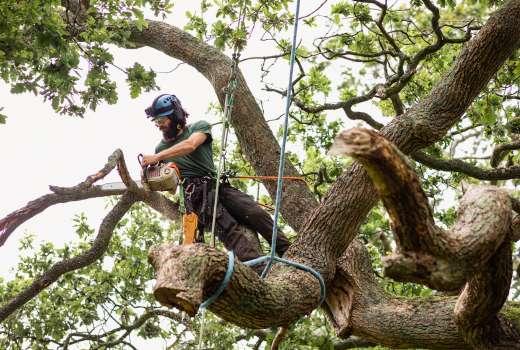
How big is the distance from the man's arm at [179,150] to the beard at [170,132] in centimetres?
32

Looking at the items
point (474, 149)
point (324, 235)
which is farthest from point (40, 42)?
point (474, 149)

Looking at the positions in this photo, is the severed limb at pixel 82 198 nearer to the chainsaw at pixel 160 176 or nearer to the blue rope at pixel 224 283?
the chainsaw at pixel 160 176

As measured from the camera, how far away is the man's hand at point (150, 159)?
16.0ft

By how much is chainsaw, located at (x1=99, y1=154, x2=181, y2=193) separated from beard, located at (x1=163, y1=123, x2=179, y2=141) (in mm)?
368

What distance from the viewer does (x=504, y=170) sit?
5582mm

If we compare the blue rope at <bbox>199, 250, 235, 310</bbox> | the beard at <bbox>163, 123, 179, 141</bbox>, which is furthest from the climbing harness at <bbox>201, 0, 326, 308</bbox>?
the beard at <bbox>163, 123, 179, 141</bbox>

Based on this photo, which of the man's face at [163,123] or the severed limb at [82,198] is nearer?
the severed limb at [82,198]

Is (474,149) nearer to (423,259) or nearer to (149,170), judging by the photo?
(149,170)

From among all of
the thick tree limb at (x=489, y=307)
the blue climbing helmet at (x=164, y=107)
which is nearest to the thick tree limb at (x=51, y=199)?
the blue climbing helmet at (x=164, y=107)

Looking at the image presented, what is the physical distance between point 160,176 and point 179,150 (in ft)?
0.78

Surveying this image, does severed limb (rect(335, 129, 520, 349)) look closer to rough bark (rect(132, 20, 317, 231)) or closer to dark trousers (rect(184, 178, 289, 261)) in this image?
dark trousers (rect(184, 178, 289, 261))

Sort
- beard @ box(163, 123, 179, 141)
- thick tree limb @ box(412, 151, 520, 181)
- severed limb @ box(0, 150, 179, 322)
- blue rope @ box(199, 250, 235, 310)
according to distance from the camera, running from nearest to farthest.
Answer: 1. blue rope @ box(199, 250, 235, 310)
2. severed limb @ box(0, 150, 179, 322)
3. beard @ box(163, 123, 179, 141)
4. thick tree limb @ box(412, 151, 520, 181)

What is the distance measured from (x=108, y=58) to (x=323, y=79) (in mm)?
2723

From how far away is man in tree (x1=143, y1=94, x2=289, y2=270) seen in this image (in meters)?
4.86
